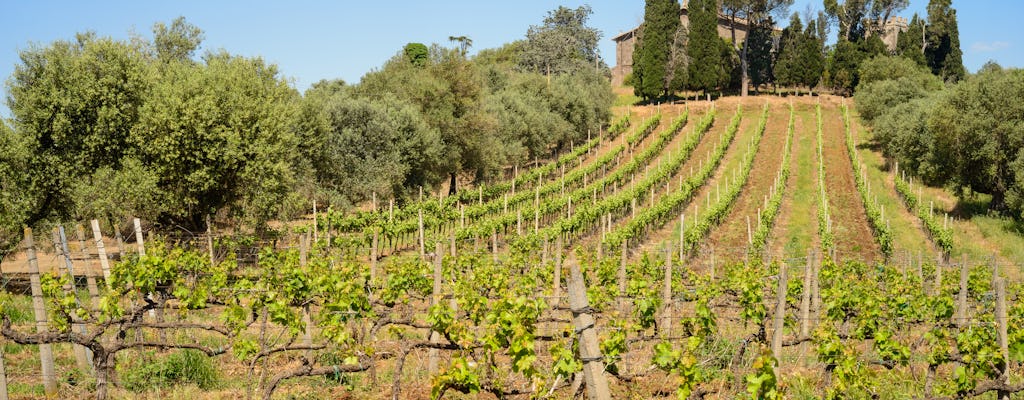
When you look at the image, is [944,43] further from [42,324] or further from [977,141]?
[42,324]

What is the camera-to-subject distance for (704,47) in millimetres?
68188

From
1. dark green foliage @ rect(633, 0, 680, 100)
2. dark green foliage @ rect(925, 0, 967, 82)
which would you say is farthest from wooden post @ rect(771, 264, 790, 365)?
dark green foliage @ rect(925, 0, 967, 82)

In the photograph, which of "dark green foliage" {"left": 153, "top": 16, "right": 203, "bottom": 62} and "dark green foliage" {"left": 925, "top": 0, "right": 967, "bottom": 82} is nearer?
"dark green foliage" {"left": 153, "top": 16, "right": 203, "bottom": 62}

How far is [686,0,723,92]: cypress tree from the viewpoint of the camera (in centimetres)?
6756

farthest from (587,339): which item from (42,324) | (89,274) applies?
(89,274)

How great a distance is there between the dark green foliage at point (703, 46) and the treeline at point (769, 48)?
0.09 metres

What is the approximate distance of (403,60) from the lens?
51.2 m

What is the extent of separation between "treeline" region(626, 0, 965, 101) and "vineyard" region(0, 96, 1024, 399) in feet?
116

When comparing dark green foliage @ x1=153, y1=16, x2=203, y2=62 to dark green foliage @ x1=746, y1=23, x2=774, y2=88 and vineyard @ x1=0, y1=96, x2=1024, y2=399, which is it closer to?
vineyard @ x1=0, y1=96, x2=1024, y2=399

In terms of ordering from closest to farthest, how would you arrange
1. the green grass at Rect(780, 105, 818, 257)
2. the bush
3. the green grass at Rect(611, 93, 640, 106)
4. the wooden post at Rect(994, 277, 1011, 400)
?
1. the wooden post at Rect(994, 277, 1011, 400)
2. the bush
3. the green grass at Rect(780, 105, 818, 257)
4. the green grass at Rect(611, 93, 640, 106)

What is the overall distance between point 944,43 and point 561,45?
133 ft

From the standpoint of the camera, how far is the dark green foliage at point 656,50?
220 ft

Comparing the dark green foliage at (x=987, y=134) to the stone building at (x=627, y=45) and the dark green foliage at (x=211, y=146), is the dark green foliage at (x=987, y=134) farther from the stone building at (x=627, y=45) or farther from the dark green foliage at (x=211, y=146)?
the stone building at (x=627, y=45)

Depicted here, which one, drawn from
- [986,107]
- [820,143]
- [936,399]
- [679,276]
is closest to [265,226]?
[679,276]
